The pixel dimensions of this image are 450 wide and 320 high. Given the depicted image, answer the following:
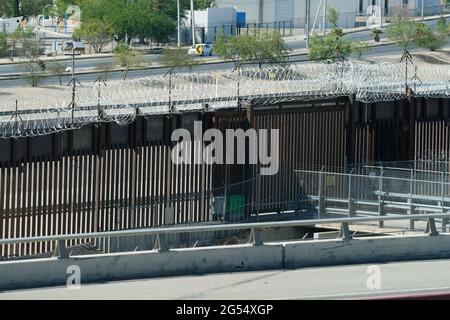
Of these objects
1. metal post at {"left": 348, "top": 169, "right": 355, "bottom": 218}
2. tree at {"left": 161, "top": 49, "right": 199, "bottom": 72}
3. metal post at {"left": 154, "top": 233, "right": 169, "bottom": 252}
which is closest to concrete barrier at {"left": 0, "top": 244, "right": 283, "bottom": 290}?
metal post at {"left": 154, "top": 233, "right": 169, "bottom": 252}

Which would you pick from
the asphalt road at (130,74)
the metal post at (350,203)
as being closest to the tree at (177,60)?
the asphalt road at (130,74)

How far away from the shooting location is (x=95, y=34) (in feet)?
242

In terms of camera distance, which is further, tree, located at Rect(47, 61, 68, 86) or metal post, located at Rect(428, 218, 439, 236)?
tree, located at Rect(47, 61, 68, 86)

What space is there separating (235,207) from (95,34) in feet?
169

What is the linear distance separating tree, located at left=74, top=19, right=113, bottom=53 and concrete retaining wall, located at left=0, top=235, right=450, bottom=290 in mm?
58247

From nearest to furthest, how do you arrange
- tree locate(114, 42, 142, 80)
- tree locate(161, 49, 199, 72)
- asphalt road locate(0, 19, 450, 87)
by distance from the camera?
asphalt road locate(0, 19, 450, 87)
tree locate(161, 49, 199, 72)
tree locate(114, 42, 142, 80)

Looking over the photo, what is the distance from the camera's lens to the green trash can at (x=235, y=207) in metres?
23.4

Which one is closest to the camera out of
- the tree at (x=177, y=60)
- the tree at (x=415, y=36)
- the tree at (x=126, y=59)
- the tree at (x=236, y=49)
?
the tree at (x=177, y=60)

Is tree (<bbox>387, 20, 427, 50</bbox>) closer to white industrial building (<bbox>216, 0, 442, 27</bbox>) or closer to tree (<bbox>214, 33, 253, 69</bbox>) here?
tree (<bbox>214, 33, 253, 69</bbox>)

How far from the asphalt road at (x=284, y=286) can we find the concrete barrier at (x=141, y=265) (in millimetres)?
168

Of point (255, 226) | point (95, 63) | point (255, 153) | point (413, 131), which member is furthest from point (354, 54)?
point (255, 226)

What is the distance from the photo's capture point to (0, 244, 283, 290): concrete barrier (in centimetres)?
1452

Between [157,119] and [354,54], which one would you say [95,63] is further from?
[157,119]

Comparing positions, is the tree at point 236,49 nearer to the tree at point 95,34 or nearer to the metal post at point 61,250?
the tree at point 95,34
